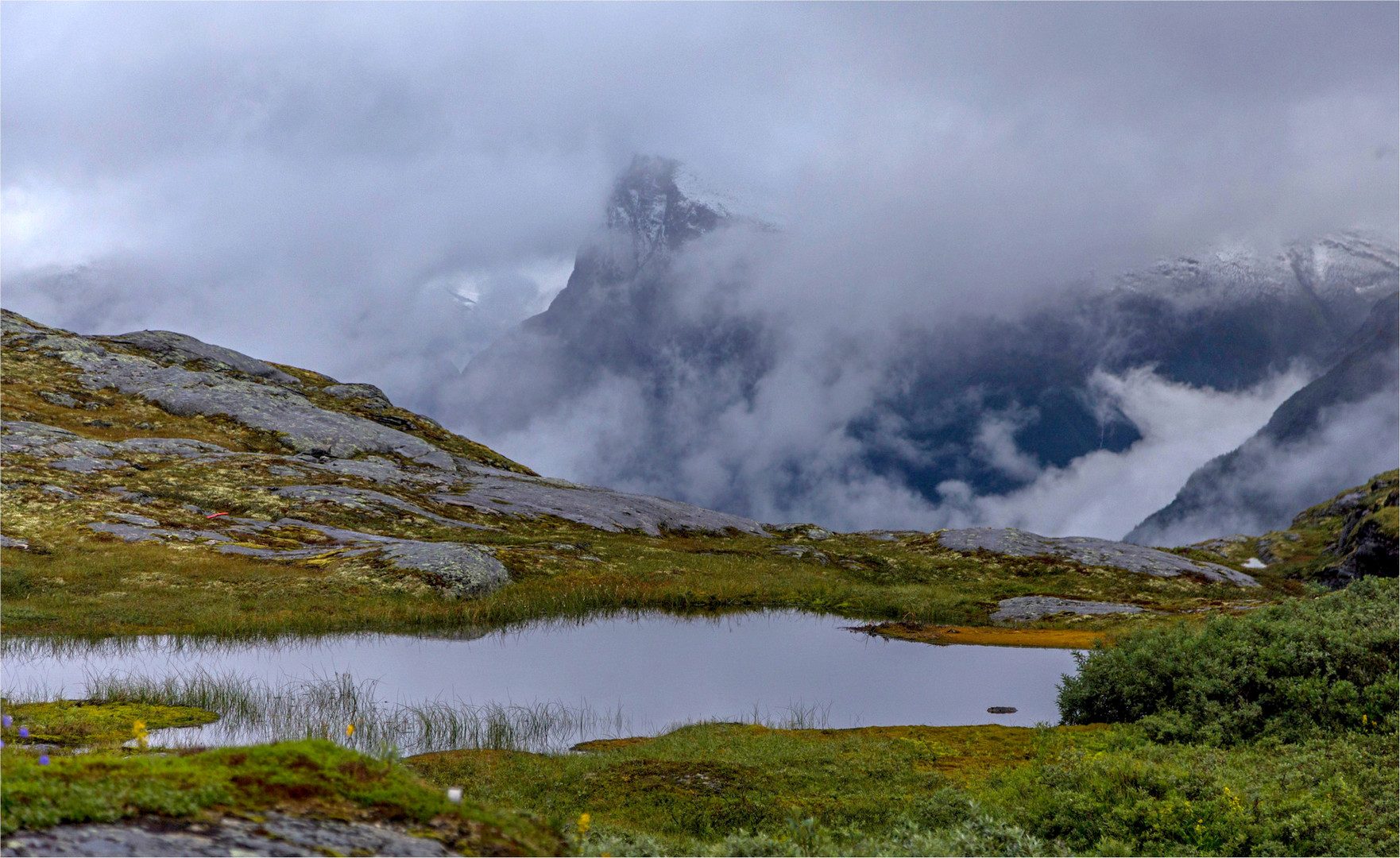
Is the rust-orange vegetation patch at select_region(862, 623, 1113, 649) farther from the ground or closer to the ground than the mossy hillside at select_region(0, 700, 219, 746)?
farther from the ground

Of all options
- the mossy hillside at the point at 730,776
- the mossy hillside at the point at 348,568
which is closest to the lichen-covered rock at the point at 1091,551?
the mossy hillside at the point at 348,568

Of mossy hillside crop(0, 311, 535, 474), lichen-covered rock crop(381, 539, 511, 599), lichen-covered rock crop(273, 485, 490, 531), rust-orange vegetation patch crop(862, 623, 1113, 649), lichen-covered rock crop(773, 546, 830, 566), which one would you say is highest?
mossy hillside crop(0, 311, 535, 474)

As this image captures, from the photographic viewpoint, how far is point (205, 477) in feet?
249

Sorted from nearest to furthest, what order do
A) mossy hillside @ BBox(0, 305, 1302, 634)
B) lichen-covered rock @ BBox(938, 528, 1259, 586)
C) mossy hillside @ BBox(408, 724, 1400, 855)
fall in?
mossy hillside @ BBox(408, 724, 1400, 855) → mossy hillside @ BBox(0, 305, 1302, 634) → lichen-covered rock @ BBox(938, 528, 1259, 586)

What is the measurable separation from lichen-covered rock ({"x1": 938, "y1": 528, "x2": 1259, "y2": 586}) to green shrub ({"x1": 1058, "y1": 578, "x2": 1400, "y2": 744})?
65594 millimetres

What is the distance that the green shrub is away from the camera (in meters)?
20.9

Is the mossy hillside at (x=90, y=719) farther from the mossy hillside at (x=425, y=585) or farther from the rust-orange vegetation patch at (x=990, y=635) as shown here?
the rust-orange vegetation patch at (x=990, y=635)

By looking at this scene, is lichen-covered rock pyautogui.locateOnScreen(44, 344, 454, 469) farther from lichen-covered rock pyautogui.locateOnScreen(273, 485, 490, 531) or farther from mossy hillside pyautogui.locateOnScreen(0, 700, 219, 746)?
mossy hillside pyautogui.locateOnScreen(0, 700, 219, 746)

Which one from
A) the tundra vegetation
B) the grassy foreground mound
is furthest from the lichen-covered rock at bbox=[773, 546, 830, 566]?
the grassy foreground mound

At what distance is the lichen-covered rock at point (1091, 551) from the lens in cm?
8819

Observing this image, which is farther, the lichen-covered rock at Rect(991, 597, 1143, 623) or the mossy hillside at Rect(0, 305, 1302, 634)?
the lichen-covered rock at Rect(991, 597, 1143, 623)

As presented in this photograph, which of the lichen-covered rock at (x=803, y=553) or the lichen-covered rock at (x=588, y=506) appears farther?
the lichen-covered rock at (x=588, y=506)

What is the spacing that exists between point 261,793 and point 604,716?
24863 millimetres

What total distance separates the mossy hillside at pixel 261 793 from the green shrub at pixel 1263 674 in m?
22.0
